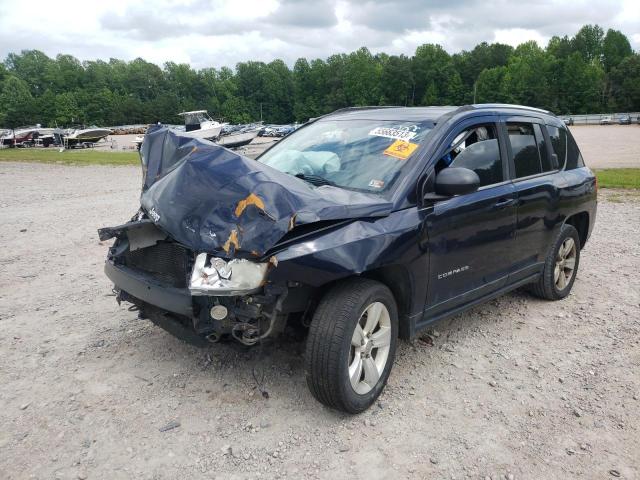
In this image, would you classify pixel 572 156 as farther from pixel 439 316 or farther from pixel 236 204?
pixel 236 204

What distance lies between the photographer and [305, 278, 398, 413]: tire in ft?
9.37

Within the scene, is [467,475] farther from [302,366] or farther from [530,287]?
[530,287]

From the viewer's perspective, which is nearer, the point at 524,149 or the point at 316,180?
the point at 316,180

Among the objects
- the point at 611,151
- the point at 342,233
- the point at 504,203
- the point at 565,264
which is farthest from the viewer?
the point at 611,151

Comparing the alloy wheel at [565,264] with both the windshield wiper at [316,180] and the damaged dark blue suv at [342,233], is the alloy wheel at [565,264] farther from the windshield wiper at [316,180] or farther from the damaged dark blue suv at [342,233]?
the windshield wiper at [316,180]

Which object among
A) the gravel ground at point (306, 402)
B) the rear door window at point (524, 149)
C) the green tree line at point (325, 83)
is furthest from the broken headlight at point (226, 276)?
the green tree line at point (325, 83)

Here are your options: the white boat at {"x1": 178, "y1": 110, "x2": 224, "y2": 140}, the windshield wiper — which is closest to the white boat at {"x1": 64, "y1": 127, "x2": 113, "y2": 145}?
the white boat at {"x1": 178, "y1": 110, "x2": 224, "y2": 140}

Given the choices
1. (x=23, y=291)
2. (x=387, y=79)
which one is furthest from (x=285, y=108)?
(x=23, y=291)

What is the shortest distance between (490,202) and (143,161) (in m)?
2.75

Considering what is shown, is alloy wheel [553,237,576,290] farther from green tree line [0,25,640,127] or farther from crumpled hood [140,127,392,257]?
green tree line [0,25,640,127]

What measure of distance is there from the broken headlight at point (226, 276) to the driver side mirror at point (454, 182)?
4.32 feet

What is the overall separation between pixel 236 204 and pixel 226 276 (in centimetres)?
43

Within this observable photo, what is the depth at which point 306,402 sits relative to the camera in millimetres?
3248

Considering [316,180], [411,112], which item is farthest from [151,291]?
[411,112]
